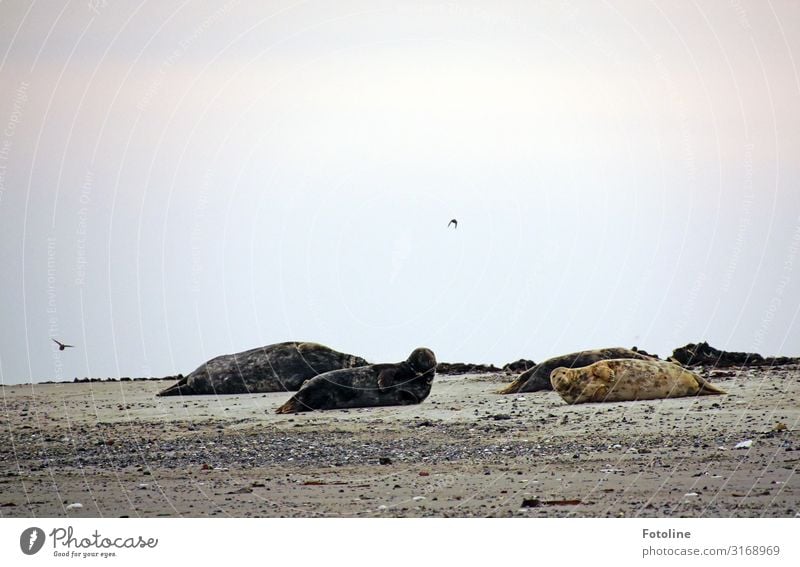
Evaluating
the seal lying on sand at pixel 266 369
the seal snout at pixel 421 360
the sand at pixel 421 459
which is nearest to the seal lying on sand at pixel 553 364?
the sand at pixel 421 459

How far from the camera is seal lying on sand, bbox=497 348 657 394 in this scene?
15688mm

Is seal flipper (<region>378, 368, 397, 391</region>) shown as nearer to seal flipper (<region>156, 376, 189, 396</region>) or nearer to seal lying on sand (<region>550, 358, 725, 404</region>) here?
seal lying on sand (<region>550, 358, 725, 404</region>)

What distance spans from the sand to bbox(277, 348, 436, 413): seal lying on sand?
34 centimetres

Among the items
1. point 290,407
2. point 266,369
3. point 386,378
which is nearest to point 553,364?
point 386,378

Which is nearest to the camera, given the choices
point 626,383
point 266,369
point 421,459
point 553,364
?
point 421,459

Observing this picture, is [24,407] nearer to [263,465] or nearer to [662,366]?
[263,465]

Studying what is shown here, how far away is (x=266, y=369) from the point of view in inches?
701

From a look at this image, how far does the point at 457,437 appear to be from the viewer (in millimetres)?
12031

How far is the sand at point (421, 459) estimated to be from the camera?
9250 mm

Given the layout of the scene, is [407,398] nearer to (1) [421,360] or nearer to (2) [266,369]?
(1) [421,360]

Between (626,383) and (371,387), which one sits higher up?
(371,387)

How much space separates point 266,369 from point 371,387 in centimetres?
316

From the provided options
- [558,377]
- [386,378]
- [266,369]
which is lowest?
[558,377]

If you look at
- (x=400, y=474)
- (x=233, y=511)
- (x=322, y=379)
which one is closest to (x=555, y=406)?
(x=322, y=379)
